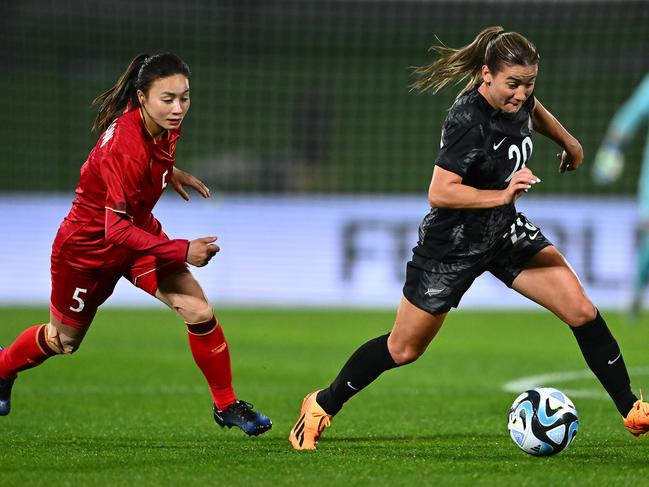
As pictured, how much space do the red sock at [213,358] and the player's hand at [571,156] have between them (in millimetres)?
2117

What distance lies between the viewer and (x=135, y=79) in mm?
6113

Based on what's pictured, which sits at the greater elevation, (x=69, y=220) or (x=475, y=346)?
(x=69, y=220)

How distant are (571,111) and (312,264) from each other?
11.0 m

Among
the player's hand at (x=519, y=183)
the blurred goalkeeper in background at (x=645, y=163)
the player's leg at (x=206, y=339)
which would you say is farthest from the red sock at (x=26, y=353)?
the blurred goalkeeper in background at (x=645, y=163)

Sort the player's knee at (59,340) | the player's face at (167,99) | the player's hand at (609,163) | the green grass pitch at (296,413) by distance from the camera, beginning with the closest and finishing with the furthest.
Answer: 1. the green grass pitch at (296,413)
2. the player's face at (167,99)
3. the player's knee at (59,340)
4. the player's hand at (609,163)

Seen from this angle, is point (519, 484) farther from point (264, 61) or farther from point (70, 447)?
point (264, 61)

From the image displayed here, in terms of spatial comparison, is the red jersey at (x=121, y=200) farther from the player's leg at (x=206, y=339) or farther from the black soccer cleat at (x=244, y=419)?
the black soccer cleat at (x=244, y=419)

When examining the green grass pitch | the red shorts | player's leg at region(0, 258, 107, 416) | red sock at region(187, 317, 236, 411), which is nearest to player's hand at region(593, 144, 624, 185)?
the green grass pitch

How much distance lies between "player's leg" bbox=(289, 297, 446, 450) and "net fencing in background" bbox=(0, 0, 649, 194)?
15.6 metres

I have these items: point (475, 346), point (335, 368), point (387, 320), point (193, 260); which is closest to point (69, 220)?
point (193, 260)

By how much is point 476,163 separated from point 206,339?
5.99 ft

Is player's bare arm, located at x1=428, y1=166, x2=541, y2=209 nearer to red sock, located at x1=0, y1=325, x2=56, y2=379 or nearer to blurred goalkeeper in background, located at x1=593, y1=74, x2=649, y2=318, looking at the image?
red sock, located at x1=0, y1=325, x2=56, y2=379

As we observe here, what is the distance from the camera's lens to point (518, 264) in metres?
6.01

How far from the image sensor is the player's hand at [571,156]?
20.6ft
